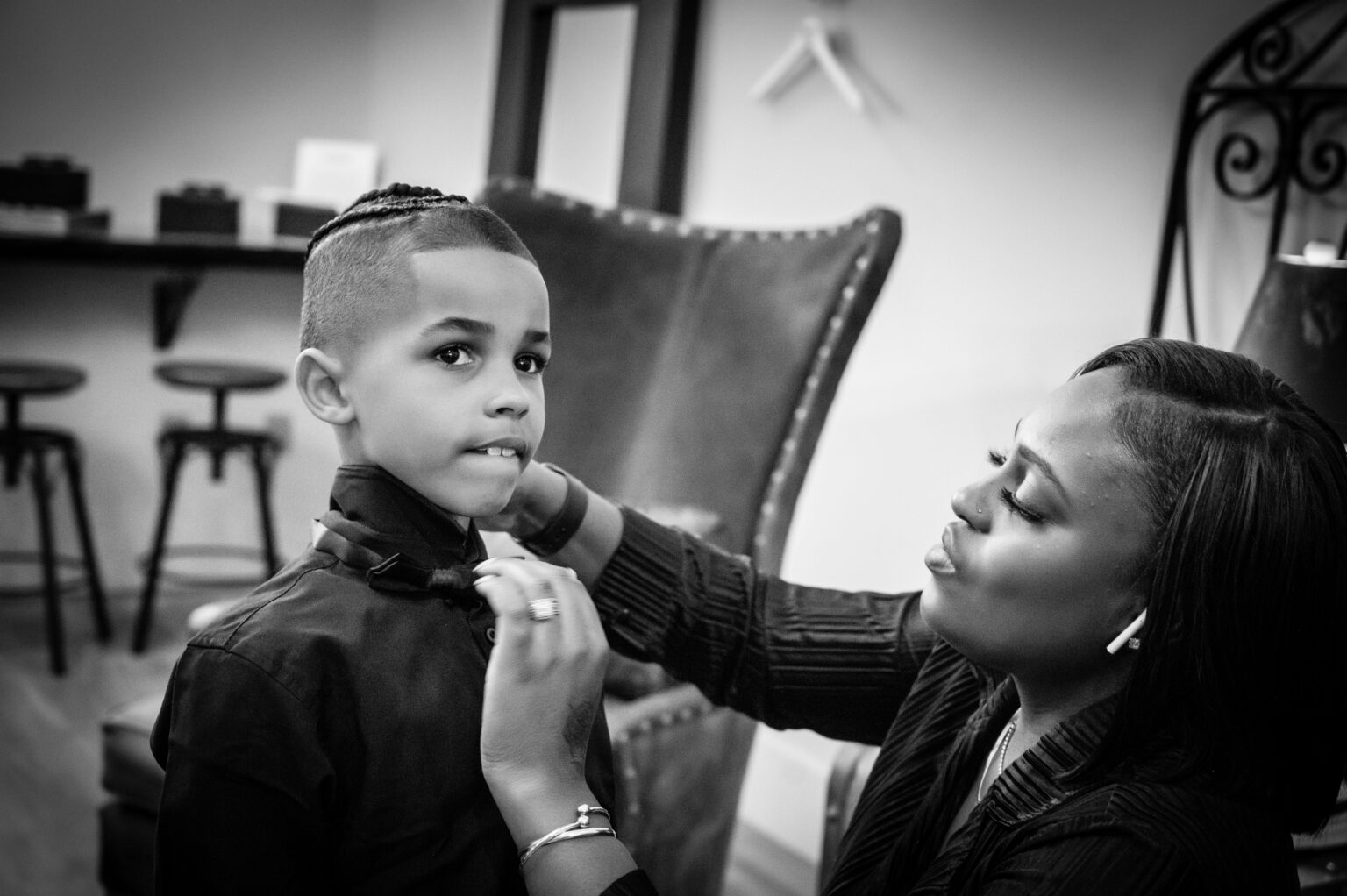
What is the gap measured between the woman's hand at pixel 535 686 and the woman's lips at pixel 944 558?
25cm

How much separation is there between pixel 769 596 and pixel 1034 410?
1.19 ft

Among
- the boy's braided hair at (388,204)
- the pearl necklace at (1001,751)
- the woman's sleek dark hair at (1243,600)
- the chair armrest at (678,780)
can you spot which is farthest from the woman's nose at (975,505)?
the chair armrest at (678,780)

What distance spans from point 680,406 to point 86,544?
2.07 metres

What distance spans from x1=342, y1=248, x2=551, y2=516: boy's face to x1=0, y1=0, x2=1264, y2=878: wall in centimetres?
157

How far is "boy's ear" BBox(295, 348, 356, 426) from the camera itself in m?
0.96

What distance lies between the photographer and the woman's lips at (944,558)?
3.22 feet

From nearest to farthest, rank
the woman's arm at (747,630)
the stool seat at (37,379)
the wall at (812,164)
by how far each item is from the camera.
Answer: the woman's arm at (747,630) → the wall at (812,164) → the stool seat at (37,379)

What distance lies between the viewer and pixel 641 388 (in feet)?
7.45

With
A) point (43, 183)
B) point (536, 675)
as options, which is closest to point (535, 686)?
point (536, 675)

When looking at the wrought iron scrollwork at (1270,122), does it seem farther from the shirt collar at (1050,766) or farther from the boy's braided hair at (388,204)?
the boy's braided hair at (388,204)

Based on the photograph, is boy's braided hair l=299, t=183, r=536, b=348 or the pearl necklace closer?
boy's braided hair l=299, t=183, r=536, b=348

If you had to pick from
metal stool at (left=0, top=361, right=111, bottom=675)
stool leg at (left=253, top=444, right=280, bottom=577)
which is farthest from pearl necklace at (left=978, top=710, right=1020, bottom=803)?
stool leg at (left=253, top=444, right=280, bottom=577)

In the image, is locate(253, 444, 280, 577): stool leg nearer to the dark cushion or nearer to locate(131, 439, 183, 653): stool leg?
locate(131, 439, 183, 653): stool leg

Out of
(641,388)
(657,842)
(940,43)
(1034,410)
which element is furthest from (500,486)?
(940,43)
